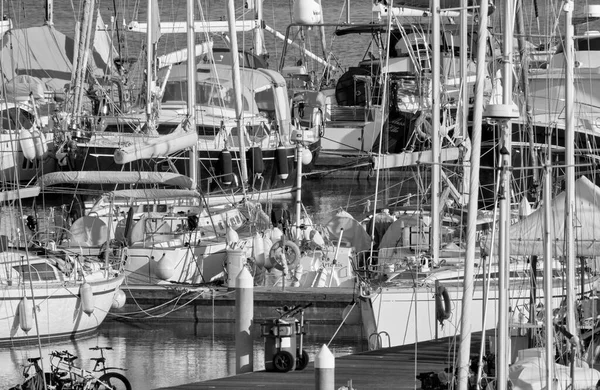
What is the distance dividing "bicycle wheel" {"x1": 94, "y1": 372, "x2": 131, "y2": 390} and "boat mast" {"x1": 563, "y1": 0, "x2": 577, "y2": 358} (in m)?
5.37

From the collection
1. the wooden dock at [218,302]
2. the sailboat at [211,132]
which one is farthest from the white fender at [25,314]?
the sailboat at [211,132]

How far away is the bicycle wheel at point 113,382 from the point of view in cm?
1839

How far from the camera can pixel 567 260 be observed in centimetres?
1742

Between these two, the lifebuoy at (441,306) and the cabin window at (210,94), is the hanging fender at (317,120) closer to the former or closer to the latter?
the cabin window at (210,94)

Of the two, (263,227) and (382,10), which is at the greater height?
(382,10)

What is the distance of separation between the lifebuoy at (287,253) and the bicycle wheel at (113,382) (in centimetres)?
576

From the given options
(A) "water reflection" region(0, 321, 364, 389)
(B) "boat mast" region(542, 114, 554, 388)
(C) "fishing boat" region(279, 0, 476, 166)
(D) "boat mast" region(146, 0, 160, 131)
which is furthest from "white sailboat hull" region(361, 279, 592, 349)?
(C) "fishing boat" region(279, 0, 476, 166)

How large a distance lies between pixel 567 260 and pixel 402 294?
5.84 m

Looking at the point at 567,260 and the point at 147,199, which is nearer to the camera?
the point at 567,260

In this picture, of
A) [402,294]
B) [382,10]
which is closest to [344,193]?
[382,10]

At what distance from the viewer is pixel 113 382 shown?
20.5 meters

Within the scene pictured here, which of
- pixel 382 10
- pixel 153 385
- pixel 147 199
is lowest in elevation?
pixel 153 385

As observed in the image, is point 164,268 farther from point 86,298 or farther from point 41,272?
point 41,272

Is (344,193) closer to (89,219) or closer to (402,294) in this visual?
(89,219)
